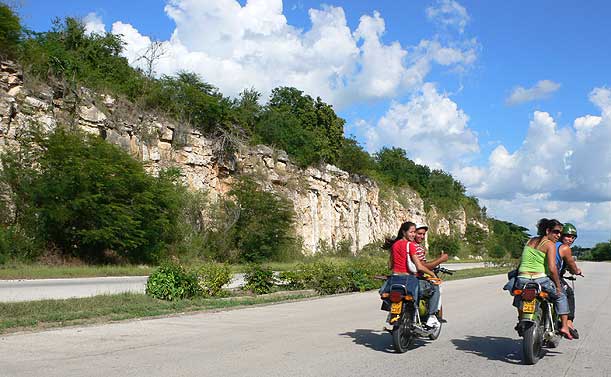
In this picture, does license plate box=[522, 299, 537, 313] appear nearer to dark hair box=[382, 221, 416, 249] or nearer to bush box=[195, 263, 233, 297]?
dark hair box=[382, 221, 416, 249]

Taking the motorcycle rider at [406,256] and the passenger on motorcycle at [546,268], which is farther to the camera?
the motorcycle rider at [406,256]

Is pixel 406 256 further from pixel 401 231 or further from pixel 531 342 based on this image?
pixel 531 342

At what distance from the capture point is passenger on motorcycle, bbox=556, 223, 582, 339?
29.6 feet

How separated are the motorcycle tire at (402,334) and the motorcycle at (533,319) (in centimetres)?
159

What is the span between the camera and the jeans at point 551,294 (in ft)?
27.8

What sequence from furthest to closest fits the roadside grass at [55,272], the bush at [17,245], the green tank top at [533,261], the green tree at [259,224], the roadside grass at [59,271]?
1. the green tree at [259,224]
2. the bush at [17,245]
3. the roadside grass at [55,272]
4. the roadside grass at [59,271]
5. the green tank top at [533,261]

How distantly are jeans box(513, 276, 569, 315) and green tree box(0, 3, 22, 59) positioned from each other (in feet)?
116

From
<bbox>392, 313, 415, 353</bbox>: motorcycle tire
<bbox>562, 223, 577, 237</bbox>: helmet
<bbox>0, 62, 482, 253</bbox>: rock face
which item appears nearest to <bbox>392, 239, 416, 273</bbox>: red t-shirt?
<bbox>392, 313, 415, 353</bbox>: motorcycle tire

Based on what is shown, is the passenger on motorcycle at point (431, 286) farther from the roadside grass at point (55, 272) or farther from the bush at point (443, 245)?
the bush at point (443, 245)

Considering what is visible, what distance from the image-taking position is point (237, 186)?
1855 inches

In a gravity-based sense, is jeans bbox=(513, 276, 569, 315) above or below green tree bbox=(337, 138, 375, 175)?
below

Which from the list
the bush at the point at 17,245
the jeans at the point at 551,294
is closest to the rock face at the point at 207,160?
the bush at the point at 17,245

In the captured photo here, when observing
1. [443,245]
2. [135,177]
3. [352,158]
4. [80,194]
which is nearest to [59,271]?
[80,194]

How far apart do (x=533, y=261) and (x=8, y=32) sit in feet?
121
